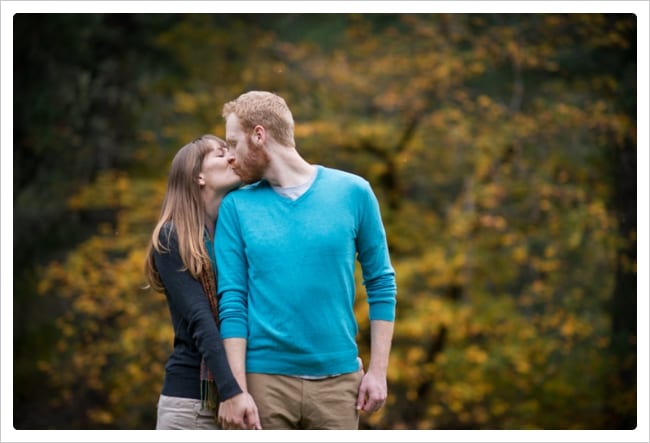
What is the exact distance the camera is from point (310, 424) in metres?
2.10

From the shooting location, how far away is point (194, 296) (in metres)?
2.09

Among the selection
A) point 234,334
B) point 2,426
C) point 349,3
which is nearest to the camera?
point 234,334

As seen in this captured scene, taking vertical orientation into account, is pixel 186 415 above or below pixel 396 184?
below

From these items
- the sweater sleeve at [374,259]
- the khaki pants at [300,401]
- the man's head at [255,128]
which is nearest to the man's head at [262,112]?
the man's head at [255,128]

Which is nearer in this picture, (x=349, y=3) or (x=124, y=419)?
(x=349, y=3)

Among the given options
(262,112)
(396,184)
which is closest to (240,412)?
(262,112)

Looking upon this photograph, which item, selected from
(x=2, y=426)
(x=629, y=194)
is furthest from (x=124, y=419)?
(x=629, y=194)

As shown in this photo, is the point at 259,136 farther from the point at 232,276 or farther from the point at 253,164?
the point at 232,276

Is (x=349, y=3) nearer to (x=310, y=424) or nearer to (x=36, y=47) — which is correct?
(x=36, y=47)

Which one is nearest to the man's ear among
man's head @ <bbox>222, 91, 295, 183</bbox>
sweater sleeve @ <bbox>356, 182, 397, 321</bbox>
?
man's head @ <bbox>222, 91, 295, 183</bbox>

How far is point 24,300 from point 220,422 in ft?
17.6

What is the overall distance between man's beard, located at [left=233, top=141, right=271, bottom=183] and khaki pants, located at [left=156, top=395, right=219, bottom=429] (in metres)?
0.66

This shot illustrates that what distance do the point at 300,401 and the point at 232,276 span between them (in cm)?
39

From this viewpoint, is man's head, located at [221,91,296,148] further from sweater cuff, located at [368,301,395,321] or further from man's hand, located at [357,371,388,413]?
man's hand, located at [357,371,388,413]
